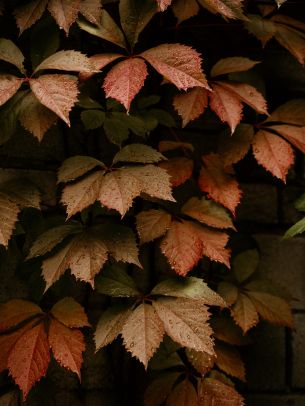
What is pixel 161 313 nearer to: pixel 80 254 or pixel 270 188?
pixel 80 254

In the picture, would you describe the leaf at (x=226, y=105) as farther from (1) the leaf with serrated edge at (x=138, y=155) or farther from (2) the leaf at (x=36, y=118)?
(2) the leaf at (x=36, y=118)

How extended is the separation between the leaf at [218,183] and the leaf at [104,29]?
1.08ft

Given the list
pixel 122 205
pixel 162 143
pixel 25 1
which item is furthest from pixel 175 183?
pixel 25 1

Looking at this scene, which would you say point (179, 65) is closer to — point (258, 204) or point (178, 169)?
point (178, 169)

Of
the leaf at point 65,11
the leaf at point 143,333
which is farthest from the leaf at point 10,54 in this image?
the leaf at point 143,333

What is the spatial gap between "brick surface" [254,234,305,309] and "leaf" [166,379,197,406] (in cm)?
40

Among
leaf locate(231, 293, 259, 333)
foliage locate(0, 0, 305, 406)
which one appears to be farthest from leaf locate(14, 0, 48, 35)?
leaf locate(231, 293, 259, 333)

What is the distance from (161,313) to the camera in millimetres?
899

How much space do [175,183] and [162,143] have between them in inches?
4.3

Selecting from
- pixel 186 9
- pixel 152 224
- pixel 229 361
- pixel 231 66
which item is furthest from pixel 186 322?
pixel 186 9

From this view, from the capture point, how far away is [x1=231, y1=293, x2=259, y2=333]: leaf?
3.47 feet

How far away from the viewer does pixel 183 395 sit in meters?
1.03

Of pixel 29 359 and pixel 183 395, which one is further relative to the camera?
pixel 183 395

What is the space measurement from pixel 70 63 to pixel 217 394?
0.75 meters
